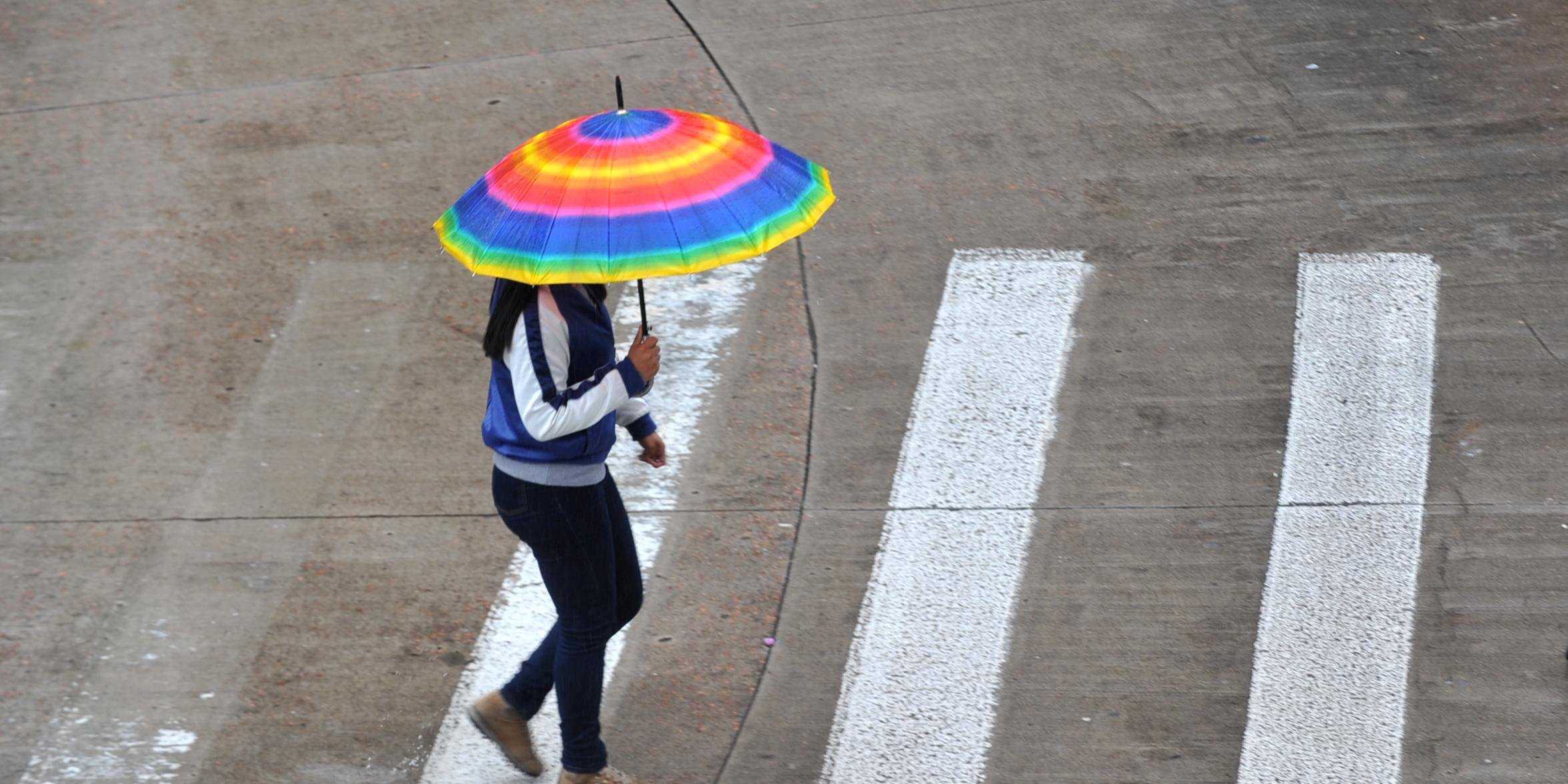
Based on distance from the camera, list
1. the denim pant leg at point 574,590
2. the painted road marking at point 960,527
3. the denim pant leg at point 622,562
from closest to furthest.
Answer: the denim pant leg at point 574,590 < the denim pant leg at point 622,562 < the painted road marking at point 960,527

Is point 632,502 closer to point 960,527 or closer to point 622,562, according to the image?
point 960,527

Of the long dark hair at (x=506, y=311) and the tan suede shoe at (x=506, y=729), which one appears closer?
the long dark hair at (x=506, y=311)

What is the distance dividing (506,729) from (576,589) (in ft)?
2.20

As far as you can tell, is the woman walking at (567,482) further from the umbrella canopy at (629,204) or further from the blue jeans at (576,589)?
the umbrella canopy at (629,204)

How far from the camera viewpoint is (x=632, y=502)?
6324mm

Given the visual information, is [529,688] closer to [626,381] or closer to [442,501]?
[626,381]

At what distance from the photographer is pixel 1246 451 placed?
20.9ft

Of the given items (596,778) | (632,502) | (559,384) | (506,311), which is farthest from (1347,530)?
(506,311)

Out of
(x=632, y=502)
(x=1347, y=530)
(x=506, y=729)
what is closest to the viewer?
(x=506, y=729)

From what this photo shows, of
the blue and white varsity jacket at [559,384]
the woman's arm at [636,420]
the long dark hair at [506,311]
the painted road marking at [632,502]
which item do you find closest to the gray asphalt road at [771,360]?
the painted road marking at [632,502]

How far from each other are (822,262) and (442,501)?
2253mm

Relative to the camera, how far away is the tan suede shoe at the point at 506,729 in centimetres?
494

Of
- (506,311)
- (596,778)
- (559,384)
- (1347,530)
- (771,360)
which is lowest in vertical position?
(1347,530)

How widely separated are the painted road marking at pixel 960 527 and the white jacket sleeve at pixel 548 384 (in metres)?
1.55
